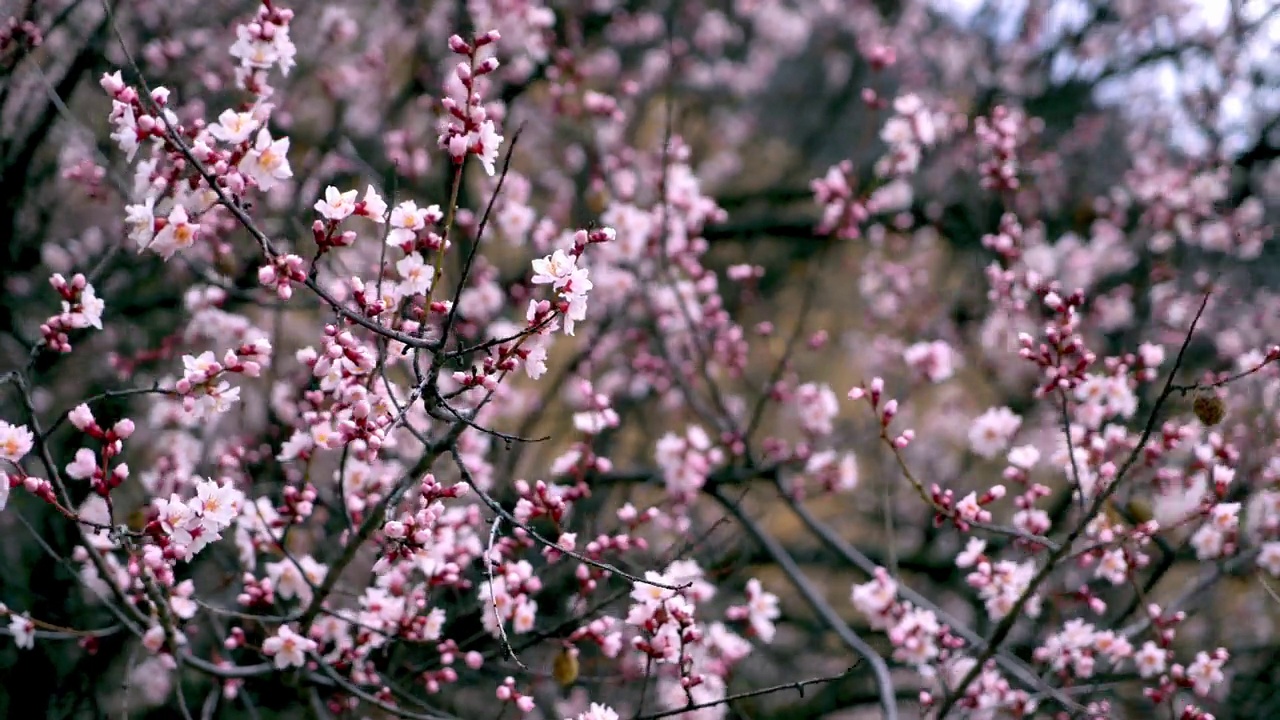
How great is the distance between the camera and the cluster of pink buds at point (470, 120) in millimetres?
2174

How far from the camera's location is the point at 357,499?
3.01m

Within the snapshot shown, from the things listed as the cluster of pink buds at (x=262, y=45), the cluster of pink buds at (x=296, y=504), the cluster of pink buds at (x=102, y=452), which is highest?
the cluster of pink buds at (x=262, y=45)

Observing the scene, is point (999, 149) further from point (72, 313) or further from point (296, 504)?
point (72, 313)

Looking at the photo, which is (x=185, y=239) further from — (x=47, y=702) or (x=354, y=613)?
(x=47, y=702)

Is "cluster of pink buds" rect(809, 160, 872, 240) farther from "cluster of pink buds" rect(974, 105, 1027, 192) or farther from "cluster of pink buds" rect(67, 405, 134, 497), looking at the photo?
"cluster of pink buds" rect(67, 405, 134, 497)

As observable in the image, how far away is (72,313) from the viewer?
2.41m

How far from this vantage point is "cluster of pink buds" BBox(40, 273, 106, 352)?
2.36 metres

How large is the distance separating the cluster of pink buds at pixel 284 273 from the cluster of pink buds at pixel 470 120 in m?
0.42

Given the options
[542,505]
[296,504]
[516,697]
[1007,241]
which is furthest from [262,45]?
[1007,241]

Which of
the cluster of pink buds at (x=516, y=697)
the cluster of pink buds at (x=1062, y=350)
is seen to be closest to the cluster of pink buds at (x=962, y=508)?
the cluster of pink buds at (x=1062, y=350)

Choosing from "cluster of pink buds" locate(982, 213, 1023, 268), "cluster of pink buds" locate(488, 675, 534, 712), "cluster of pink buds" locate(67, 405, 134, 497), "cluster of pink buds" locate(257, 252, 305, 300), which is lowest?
"cluster of pink buds" locate(488, 675, 534, 712)

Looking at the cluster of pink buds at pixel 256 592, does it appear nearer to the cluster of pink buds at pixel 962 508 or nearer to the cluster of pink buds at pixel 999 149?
the cluster of pink buds at pixel 962 508

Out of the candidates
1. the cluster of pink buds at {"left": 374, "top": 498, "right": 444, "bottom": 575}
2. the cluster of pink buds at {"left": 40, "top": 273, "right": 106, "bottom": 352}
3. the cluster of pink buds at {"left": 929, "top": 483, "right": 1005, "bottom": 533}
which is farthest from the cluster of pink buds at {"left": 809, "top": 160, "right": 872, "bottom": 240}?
the cluster of pink buds at {"left": 40, "top": 273, "right": 106, "bottom": 352}

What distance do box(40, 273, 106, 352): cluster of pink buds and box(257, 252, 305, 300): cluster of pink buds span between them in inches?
20.6
